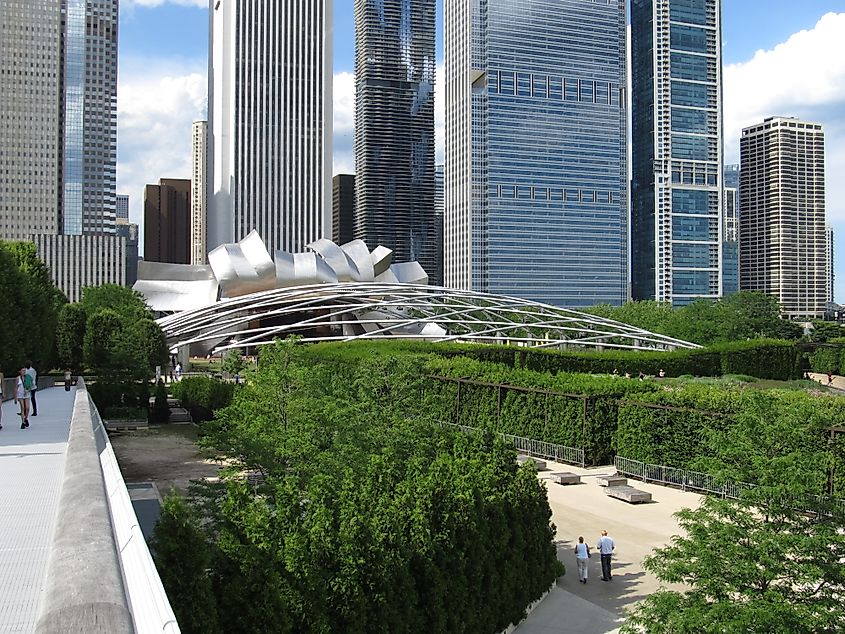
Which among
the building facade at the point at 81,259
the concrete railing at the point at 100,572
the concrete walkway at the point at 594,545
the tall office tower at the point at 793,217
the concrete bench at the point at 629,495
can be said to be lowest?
the concrete walkway at the point at 594,545

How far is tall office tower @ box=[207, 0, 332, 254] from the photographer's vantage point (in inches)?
5625

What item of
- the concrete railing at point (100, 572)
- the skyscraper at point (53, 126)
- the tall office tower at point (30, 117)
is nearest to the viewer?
the concrete railing at point (100, 572)

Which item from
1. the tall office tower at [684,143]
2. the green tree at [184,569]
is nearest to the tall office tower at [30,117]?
the tall office tower at [684,143]

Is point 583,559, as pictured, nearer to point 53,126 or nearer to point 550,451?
point 550,451

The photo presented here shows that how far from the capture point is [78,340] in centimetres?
4819

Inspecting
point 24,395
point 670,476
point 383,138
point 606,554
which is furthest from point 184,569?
point 383,138

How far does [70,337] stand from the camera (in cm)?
4784

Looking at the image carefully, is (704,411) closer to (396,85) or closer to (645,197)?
(645,197)

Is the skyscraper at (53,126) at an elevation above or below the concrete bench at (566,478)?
above

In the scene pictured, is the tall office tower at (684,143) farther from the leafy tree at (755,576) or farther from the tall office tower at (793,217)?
the leafy tree at (755,576)

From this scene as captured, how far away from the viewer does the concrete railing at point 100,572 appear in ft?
14.3

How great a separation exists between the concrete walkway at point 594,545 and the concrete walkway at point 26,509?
25.0ft

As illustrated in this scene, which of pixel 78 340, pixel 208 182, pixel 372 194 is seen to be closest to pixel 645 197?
pixel 372 194

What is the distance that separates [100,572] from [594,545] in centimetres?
1330
